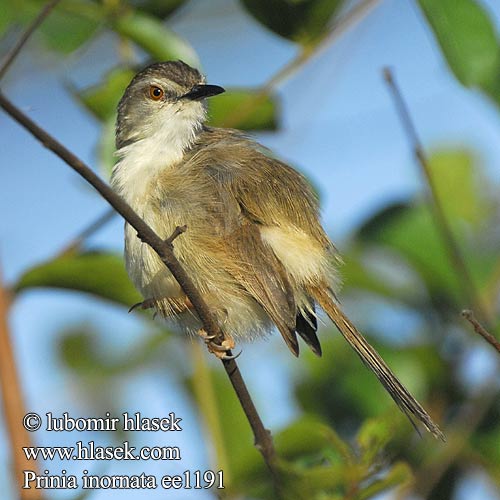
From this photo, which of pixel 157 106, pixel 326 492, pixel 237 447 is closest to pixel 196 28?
pixel 157 106

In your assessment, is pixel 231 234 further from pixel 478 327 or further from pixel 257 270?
pixel 478 327

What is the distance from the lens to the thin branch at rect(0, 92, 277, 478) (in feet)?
5.61

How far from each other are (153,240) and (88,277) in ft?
3.24

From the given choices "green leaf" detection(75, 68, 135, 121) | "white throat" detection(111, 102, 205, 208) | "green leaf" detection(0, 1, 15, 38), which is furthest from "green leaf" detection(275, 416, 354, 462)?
"green leaf" detection(0, 1, 15, 38)

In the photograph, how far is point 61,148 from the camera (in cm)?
176

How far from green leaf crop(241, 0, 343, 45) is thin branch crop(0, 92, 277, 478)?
1147 millimetres

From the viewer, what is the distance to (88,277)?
3115 millimetres

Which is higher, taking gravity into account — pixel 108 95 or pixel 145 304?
pixel 108 95

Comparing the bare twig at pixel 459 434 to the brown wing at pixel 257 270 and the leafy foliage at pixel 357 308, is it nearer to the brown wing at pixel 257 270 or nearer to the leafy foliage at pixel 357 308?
the leafy foliage at pixel 357 308

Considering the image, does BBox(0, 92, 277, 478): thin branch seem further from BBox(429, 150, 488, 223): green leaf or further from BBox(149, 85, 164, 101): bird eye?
BBox(429, 150, 488, 223): green leaf

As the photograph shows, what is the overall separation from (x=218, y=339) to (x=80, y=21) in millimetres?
1269

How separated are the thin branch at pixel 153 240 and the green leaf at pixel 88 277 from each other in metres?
0.46

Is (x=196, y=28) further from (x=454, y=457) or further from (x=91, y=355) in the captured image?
(x=454, y=457)

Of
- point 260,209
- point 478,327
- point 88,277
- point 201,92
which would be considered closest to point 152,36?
point 201,92
